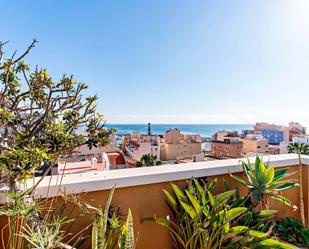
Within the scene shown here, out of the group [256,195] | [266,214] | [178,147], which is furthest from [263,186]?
[178,147]

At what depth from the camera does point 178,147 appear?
22500 mm

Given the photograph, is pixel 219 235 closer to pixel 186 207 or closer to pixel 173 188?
pixel 186 207

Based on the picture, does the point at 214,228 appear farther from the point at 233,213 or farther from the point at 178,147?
the point at 178,147

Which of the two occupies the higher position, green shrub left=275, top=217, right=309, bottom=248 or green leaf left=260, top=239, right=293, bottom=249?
green leaf left=260, top=239, right=293, bottom=249

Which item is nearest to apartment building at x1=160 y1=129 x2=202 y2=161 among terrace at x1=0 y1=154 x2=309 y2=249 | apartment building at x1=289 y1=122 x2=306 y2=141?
apartment building at x1=289 y1=122 x2=306 y2=141

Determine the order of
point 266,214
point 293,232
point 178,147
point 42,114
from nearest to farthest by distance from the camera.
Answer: point 42,114 < point 266,214 < point 293,232 < point 178,147

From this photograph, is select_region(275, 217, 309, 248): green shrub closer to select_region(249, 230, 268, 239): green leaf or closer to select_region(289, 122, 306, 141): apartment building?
select_region(249, 230, 268, 239): green leaf

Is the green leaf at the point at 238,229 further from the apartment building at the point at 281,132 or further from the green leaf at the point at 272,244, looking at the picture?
the apartment building at the point at 281,132

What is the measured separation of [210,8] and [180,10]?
3.15ft

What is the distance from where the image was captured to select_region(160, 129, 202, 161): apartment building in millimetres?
22422

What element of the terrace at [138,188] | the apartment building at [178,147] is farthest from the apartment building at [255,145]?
the terrace at [138,188]

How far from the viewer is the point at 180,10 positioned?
18.4 feet

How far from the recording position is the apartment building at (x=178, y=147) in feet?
73.6

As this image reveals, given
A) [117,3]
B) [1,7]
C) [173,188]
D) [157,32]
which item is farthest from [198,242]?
[157,32]
